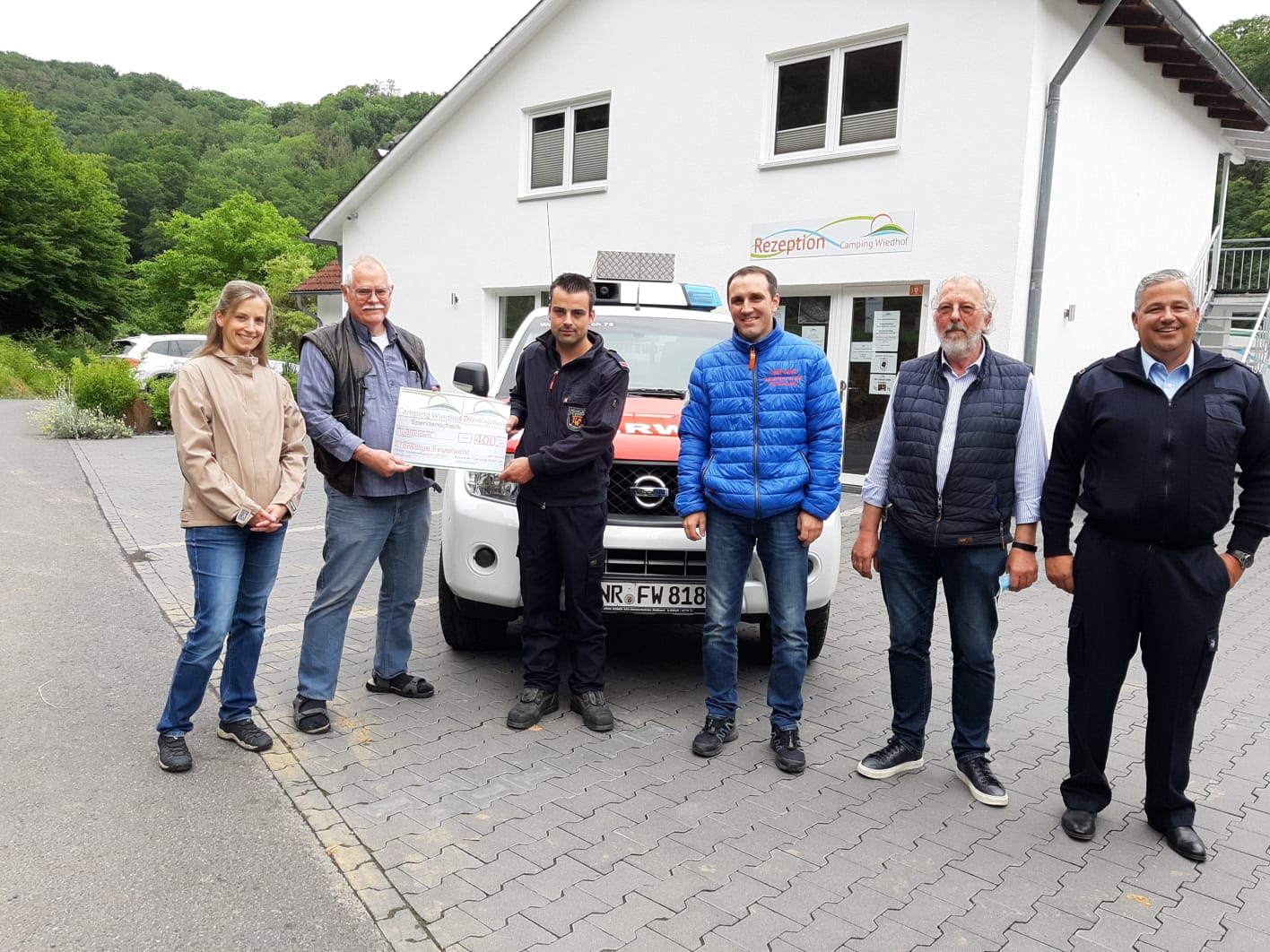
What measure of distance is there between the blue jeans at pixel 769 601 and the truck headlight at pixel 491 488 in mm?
1102

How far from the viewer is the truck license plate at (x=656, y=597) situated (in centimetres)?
457

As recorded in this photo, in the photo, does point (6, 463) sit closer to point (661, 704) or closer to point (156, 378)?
point (156, 378)

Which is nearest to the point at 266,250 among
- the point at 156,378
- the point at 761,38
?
the point at 156,378

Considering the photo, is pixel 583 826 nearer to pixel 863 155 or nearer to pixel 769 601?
pixel 769 601

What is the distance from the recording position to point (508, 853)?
3.27m

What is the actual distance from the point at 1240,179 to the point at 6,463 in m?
36.5

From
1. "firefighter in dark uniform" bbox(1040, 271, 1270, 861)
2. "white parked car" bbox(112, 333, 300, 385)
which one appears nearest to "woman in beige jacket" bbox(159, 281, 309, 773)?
"firefighter in dark uniform" bbox(1040, 271, 1270, 861)

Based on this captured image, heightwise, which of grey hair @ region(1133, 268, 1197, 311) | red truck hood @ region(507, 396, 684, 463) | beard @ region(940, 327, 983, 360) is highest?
grey hair @ region(1133, 268, 1197, 311)

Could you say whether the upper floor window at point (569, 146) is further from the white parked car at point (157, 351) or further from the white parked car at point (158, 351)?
the white parked car at point (157, 351)

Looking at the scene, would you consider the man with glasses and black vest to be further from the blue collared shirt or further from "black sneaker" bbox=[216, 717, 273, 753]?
"black sneaker" bbox=[216, 717, 273, 753]

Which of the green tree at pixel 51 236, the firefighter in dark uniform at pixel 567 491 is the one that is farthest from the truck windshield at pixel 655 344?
the green tree at pixel 51 236

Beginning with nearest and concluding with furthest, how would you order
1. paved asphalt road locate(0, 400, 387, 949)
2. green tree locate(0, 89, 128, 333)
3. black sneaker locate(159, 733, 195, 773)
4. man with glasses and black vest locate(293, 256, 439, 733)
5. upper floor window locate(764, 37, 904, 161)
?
paved asphalt road locate(0, 400, 387, 949) → black sneaker locate(159, 733, 195, 773) → man with glasses and black vest locate(293, 256, 439, 733) → upper floor window locate(764, 37, 904, 161) → green tree locate(0, 89, 128, 333)

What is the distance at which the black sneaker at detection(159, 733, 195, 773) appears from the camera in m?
3.80

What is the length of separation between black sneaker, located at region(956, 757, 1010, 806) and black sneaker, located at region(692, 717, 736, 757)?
3.18ft
